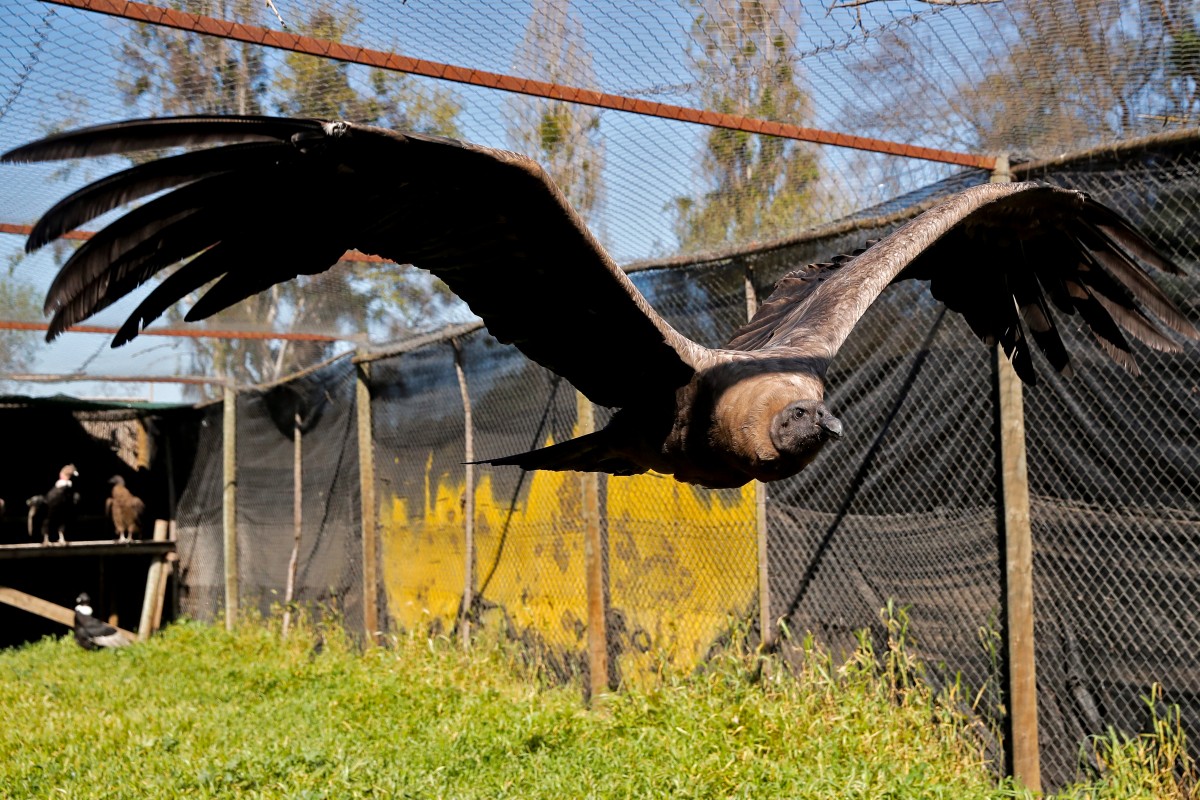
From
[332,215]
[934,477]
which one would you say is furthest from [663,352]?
[934,477]

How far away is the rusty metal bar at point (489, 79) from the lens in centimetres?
334

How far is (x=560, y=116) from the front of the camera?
4863 millimetres

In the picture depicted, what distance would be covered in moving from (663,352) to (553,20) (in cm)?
137

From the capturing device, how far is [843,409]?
4.86m

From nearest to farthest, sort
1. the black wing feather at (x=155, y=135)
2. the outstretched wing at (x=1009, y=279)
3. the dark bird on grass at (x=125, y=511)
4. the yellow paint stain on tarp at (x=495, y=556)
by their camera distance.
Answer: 1. the black wing feather at (x=155, y=135)
2. the outstretched wing at (x=1009, y=279)
3. the yellow paint stain on tarp at (x=495, y=556)
4. the dark bird on grass at (x=125, y=511)

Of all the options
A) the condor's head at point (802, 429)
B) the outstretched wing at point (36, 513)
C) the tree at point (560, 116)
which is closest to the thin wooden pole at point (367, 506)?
the tree at point (560, 116)

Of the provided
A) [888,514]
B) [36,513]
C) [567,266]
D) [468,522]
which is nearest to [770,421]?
[567,266]

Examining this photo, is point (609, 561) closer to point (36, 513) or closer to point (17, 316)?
point (17, 316)

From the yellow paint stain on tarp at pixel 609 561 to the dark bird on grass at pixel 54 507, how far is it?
4.98 m

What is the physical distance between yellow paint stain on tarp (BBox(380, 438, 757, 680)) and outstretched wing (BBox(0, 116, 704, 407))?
1853 millimetres

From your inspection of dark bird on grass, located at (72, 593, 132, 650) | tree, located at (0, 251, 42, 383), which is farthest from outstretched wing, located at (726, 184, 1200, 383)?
dark bird on grass, located at (72, 593, 132, 650)

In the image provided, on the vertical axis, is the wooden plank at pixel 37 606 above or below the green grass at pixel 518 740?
below

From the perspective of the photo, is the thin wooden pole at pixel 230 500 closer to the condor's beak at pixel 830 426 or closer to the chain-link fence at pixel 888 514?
the chain-link fence at pixel 888 514

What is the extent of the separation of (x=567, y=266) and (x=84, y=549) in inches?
355
